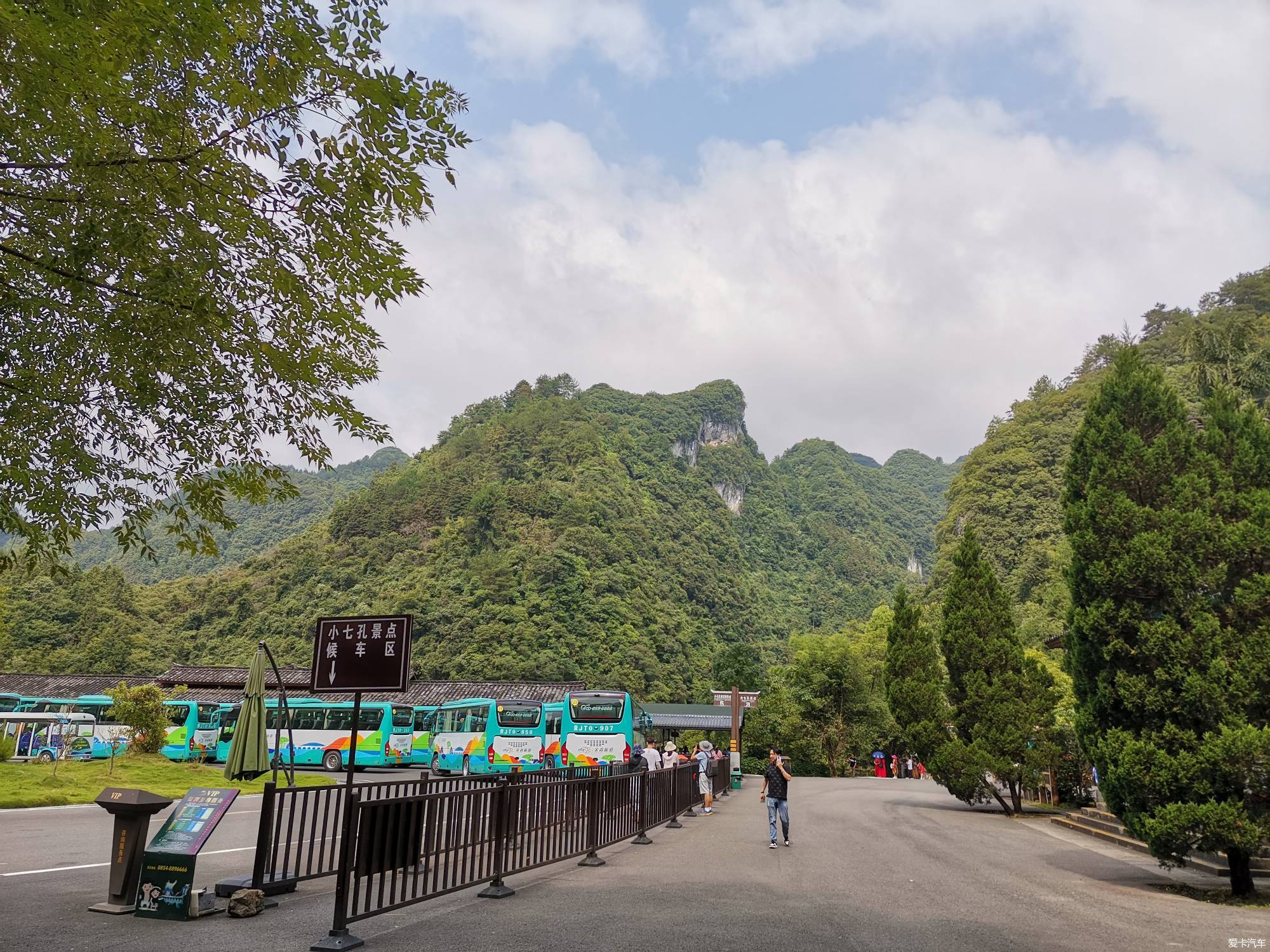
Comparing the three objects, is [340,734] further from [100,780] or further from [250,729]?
[250,729]

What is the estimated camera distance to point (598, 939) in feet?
19.1

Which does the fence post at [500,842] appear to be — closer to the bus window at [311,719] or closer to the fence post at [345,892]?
the fence post at [345,892]

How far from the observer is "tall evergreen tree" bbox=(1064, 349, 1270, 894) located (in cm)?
852

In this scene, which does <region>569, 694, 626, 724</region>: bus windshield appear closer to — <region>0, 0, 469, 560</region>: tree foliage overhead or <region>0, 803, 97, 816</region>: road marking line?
<region>0, 803, 97, 816</region>: road marking line

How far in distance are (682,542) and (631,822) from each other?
314 ft

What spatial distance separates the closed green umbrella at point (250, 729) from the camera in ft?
35.7

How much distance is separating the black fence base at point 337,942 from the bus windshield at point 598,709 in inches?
881

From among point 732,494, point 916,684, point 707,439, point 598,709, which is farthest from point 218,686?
point 707,439

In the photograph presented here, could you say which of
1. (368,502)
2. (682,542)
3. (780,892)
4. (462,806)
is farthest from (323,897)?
(682,542)

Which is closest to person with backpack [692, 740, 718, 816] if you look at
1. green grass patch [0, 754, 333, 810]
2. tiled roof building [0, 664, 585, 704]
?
green grass patch [0, 754, 333, 810]

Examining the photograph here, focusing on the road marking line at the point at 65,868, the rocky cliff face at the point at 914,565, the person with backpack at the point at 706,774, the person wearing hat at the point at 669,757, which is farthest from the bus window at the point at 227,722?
the rocky cliff face at the point at 914,565

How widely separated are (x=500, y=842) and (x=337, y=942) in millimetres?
2355

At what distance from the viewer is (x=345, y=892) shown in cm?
559

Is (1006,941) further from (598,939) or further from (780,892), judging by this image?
(598,939)
